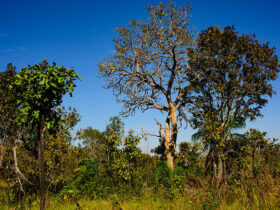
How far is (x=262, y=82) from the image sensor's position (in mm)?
12688

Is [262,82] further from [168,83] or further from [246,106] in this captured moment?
[168,83]

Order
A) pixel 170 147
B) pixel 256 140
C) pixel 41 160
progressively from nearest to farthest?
pixel 41 160, pixel 256 140, pixel 170 147

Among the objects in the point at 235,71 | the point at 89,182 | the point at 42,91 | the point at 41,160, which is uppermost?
the point at 235,71

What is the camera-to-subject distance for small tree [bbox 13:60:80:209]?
11.2 feet

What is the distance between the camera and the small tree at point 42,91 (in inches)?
134

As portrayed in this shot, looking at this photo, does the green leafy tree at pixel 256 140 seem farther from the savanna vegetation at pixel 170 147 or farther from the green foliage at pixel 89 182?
the green foliage at pixel 89 182

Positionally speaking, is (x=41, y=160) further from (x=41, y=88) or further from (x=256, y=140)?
(x=256, y=140)

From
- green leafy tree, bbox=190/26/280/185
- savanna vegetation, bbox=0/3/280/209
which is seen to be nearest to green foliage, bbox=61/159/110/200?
savanna vegetation, bbox=0/3/280/209

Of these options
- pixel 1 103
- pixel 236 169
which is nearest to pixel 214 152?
pixel 236 169

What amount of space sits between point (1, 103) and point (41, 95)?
6.56 metres

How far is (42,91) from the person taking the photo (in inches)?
136

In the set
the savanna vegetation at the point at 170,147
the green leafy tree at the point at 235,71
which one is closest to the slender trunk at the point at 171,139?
the savanna vegetation at the point at 170,147

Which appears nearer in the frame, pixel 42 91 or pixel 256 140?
pixel 42 91

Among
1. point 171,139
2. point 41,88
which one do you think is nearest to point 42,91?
point 41,88
